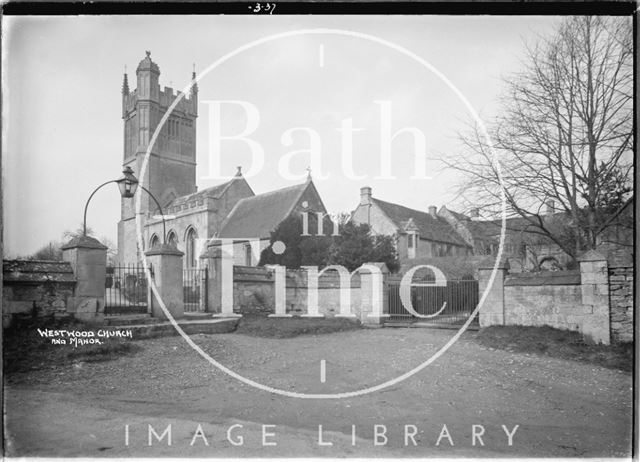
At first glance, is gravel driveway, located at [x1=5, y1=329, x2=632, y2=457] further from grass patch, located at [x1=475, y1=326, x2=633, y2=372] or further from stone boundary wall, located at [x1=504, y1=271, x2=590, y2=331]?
stone boundary wall, located at [x1=504, y1=271, x2=590, y2=331]

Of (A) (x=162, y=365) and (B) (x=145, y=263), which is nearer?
(A) (x=162, y=365)

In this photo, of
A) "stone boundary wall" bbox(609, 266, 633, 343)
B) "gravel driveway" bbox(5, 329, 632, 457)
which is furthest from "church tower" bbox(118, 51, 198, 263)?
"stone boundary wall" bbox(609, 266, 633, 343)

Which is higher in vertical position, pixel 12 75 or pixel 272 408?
pixel 12 75

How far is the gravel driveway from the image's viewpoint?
3658 millimetres

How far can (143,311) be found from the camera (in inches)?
290

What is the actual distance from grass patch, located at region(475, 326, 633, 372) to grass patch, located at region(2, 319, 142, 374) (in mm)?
5634

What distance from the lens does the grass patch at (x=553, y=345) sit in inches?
219

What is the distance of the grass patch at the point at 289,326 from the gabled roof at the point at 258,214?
33.4 feet

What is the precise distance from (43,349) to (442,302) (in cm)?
906

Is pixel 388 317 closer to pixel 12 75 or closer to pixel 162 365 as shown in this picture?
pixel 162 365

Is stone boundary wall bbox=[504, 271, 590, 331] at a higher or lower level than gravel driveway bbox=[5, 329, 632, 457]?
higher

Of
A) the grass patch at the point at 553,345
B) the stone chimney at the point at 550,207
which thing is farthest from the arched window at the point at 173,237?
the stone chimney at the point at 550,207

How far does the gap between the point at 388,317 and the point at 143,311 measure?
19.1 feet

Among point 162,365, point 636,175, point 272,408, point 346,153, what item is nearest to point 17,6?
point 346,153
